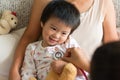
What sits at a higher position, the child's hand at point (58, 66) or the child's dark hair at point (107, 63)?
the child's dark hair at point (107, 63)

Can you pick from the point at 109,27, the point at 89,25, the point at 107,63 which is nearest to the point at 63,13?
the point at 89,25

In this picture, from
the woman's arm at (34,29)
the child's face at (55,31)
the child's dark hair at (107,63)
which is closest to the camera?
the child's dark hair at (107,63)

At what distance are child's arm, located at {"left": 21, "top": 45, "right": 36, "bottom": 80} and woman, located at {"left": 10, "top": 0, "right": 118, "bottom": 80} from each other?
0.05 m

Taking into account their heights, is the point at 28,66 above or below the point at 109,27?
below

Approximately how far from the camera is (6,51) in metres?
1.43

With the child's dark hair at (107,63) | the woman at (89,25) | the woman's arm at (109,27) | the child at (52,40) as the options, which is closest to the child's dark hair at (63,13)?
the child at (52,40)

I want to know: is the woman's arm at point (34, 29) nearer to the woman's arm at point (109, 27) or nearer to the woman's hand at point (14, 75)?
the woman's hand at point (14, 75)

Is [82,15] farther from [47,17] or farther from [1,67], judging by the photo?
[1,67]

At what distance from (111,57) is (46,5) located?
38.6 inches

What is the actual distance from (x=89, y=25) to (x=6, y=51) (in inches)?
18.1

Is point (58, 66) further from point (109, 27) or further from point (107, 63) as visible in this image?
point (107, 63)

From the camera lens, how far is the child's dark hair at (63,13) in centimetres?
134

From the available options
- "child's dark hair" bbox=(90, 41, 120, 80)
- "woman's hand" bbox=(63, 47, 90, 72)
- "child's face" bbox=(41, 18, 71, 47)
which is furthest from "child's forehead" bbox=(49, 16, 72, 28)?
"child's dark hair" bbox=(90, 41, 120, 80)

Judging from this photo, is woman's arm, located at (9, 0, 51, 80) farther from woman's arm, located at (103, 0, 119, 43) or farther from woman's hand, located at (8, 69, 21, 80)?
woman's arm, located at (103, 0, 119, 43)
